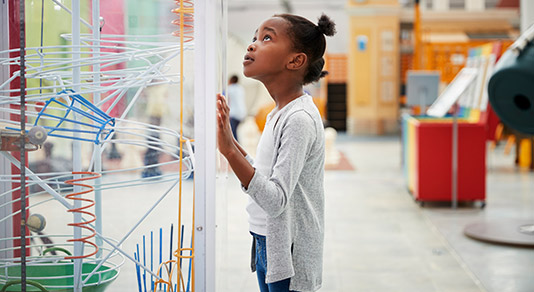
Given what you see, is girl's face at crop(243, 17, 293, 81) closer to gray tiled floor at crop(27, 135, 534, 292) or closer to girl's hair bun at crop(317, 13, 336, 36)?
girl's hair bun at crop(317, 13, 336, 36)

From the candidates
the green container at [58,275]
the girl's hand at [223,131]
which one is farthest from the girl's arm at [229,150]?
the green container at [58,275]

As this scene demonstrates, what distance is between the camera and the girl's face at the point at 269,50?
1.60 meters

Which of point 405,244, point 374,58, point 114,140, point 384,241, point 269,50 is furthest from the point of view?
Answer: point 374,58

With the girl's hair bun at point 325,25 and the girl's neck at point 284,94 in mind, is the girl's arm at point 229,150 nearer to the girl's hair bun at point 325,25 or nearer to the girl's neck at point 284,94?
the girl's neck at point 284,94

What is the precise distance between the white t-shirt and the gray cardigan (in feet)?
0.10

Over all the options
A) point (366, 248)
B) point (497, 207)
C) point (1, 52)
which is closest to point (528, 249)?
point (366, 248)

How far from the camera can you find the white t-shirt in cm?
162

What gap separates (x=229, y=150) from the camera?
Result: 4.90 feet

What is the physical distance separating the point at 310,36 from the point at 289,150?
0.33 meters

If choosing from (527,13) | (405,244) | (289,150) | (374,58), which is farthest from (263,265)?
(374,58)

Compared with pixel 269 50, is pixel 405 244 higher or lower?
lower

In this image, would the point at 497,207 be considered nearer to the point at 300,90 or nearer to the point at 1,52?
the point at 300,90

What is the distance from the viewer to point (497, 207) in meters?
6.30

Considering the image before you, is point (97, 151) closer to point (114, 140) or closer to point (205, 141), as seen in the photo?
point (114, 140)
